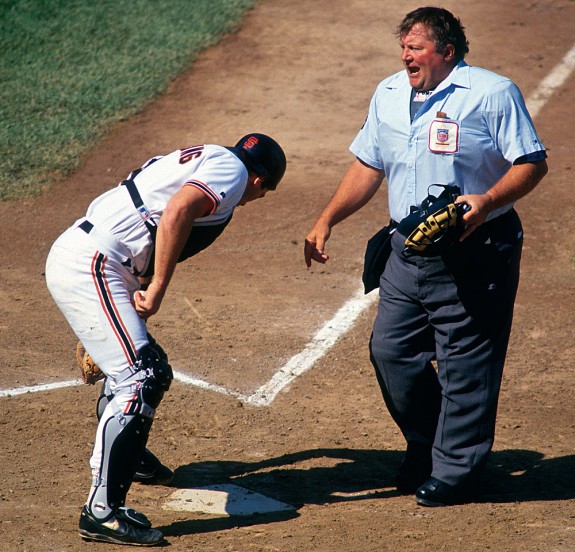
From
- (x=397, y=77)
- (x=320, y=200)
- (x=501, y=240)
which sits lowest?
(x=320, y=200)

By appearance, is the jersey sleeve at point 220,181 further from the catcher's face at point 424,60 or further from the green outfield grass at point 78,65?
the green outfield grass at point 78,65

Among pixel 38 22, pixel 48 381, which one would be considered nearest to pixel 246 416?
pixel 48 381

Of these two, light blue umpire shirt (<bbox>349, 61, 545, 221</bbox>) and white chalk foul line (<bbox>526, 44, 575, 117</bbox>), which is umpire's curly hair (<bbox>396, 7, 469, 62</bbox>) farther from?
white chalk foul line (<bbox>526, 44, 575, 117</bbox>)

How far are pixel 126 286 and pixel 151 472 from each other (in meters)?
1.07

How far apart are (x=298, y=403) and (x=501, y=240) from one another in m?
1.82

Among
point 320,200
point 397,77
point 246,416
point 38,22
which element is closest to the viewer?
point 397,77

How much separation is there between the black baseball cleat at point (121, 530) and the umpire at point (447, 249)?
51.2 inches

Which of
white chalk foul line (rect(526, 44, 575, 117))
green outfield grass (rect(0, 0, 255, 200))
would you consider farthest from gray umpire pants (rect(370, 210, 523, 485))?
white chalk foul line (rect(526, 44, 575, 117))

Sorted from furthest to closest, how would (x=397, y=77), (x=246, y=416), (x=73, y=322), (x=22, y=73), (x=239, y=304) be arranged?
(x=22, y=73) < (x=239, y=304) < (x=246, y=416) < (x=397, y=77) < (x=73, y=322)

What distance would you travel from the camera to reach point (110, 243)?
4180 mm

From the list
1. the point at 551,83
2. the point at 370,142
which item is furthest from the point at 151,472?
the point at 551,83

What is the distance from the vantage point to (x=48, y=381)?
5.88 metres

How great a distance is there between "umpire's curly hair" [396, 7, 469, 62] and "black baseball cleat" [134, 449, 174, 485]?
234 cm

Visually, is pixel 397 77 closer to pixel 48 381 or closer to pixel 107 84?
pixel 48 381
